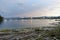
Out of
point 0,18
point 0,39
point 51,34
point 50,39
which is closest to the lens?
point 50,39

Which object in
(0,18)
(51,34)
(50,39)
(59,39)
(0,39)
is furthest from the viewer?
(0,18)

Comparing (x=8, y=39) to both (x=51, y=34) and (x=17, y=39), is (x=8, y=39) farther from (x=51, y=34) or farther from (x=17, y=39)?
(x=51, y=34)

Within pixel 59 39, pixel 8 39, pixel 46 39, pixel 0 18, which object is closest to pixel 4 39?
pixel 8 39

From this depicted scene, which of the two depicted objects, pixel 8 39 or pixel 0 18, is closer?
pixel 8 39

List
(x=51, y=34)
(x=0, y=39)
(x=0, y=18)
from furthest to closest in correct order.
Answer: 1. (x=0, y=18)
2. (x=51, y=34)
3. (x=0, y=39)

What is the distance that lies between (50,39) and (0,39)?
515cm

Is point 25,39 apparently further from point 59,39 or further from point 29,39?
point 59,39

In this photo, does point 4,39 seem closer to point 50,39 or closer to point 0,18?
point 50,39

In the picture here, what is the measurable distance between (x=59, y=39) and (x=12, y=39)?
4946 millimetres

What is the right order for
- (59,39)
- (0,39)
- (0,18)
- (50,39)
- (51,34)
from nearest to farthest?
(59,39)
(50,39)
(0,39)
(51,34)
(0,18)

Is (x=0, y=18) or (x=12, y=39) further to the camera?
(x=0, y=18)

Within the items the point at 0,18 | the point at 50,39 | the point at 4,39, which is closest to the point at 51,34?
the point at 50,39

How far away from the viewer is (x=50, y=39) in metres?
17.1

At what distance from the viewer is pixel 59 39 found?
15.8m
